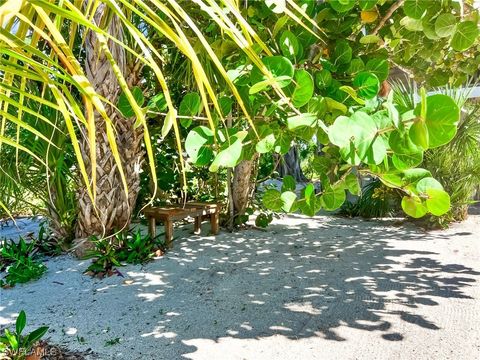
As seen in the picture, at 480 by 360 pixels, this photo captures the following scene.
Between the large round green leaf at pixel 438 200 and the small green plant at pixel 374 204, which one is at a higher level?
the large round green leaf at pixel 438 200

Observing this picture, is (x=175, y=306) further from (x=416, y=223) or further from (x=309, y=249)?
(x=416, y=223)

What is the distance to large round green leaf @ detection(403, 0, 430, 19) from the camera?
143 cm

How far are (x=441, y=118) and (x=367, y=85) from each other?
0.44 metres

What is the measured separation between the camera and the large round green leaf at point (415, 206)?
4.04ft

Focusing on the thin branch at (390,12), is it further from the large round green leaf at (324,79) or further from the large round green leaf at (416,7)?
the large round green leaf at (324,79)

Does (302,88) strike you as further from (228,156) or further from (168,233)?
(168,233)

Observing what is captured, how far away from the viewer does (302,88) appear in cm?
117

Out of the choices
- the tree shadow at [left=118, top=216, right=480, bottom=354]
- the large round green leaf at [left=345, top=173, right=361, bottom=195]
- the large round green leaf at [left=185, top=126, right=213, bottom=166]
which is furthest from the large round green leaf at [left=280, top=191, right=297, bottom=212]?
the tree shadow at [left=118, top=216, right=480, bottom=354]

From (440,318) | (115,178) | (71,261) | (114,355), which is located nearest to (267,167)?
(115,178)

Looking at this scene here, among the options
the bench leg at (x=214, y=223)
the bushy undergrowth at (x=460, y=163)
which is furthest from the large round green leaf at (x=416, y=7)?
the bushy undergrowth at (x=460, y=163)

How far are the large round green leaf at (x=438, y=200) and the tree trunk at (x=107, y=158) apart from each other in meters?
3.50

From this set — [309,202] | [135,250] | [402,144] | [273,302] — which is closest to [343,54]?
[309,202]

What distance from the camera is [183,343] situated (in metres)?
2.61

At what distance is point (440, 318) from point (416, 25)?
224 centimetres
